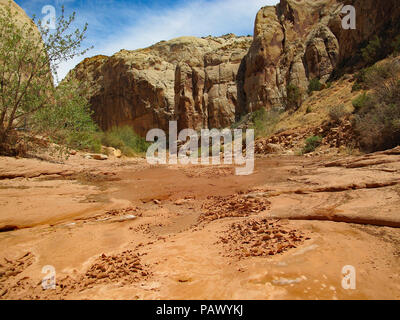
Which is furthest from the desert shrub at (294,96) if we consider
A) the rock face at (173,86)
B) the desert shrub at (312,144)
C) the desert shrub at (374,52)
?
the rock face at (173,86)

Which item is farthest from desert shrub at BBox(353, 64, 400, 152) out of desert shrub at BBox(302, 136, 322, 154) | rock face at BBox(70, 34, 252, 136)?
rock face at BBox(70, 34, 252, 136)

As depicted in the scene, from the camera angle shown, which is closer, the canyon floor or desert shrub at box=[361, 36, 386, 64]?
the canyon floor

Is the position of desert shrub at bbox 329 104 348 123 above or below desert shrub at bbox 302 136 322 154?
above

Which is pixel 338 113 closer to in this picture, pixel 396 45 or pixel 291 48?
pixel 396 45

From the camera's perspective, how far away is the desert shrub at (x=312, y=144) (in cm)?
1125

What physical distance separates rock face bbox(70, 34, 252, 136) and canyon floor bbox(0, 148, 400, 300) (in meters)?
25.2

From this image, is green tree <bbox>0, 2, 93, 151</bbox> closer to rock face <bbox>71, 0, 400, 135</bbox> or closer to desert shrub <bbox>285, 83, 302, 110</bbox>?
rock face <bbox>71, 0, 400, 135</bbox>

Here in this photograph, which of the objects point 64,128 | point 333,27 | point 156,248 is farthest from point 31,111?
point 333,27

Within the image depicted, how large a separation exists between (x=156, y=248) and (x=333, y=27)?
2600cm

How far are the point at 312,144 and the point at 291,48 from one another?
17.0 meters

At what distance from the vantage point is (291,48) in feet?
80.7

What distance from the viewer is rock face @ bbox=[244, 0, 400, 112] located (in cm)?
2185
